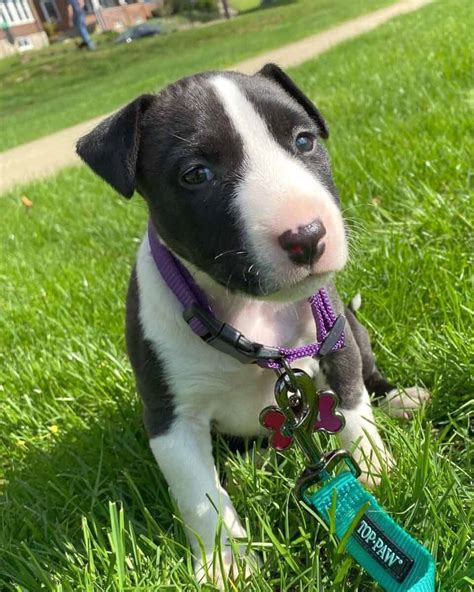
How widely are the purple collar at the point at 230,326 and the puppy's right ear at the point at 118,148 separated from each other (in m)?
0.23

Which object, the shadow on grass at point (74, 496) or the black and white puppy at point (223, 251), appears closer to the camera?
the black and white puppy at point (223, 251)

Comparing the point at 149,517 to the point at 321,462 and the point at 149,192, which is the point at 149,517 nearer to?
the point at 321,462

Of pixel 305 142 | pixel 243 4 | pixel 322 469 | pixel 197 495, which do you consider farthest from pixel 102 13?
pixel 322 469

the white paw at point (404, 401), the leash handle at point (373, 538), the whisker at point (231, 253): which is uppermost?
the whisker at point (231, 253)

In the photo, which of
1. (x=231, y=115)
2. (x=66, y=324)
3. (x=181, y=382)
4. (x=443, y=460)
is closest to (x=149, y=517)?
(x=181, y=382)

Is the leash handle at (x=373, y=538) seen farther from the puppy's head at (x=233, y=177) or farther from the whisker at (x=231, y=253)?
the whisker at (x=231, y=253)

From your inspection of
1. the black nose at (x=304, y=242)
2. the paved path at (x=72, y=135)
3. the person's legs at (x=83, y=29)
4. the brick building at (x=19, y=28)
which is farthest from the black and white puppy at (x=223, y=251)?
the brick building at (x=19, y=28)

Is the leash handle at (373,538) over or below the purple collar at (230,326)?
below

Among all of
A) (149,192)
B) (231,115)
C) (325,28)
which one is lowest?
(325,28)

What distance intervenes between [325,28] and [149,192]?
2146 centimetres

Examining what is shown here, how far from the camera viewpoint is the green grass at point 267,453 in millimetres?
1674

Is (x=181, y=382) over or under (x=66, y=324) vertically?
over

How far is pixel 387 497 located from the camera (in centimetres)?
173

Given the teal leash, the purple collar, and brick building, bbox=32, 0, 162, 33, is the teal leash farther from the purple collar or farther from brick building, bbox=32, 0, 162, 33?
brick building, bbox=32, 0, 162, 33
